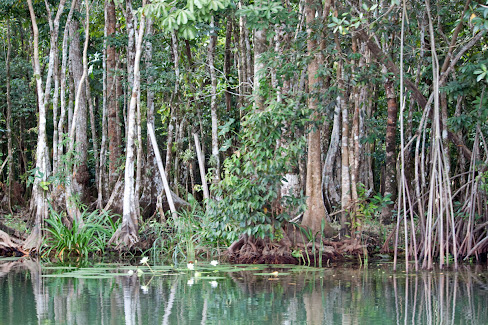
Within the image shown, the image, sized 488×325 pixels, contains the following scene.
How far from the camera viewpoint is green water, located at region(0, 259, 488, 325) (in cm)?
430

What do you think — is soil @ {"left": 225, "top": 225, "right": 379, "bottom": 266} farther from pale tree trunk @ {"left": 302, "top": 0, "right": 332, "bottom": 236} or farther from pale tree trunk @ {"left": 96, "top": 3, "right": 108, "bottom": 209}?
pale tree trunk @ {"left": 96, "top": 3, "right": 108, "bottom": 209}

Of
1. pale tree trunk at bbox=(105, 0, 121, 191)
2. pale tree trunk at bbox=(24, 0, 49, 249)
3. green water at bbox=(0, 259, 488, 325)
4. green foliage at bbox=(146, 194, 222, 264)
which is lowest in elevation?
green water at bbox=(0, 259, 488, 325)

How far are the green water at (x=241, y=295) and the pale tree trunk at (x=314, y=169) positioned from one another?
122 cm

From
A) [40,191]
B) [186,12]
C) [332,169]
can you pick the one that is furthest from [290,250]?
[332,169]

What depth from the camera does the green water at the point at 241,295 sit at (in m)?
4.30

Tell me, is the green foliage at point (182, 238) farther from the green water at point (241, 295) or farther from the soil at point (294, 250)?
the green water at point (241, 295)

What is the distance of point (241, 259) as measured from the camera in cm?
798

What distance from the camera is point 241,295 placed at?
533cm

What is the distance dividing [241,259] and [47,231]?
3.26 meters

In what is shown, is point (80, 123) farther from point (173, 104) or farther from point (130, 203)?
point (130, 203)

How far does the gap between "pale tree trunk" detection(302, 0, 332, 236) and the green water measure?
1.22 meters

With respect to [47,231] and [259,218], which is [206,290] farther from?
[47,231]

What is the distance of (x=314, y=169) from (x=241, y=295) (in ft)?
11.7

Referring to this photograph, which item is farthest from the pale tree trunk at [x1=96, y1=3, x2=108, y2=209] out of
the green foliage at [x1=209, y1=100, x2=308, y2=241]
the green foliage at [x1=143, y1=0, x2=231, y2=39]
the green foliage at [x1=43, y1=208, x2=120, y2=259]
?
the green foliage at [x1=143, y1=0, x2=231, y2=39]
